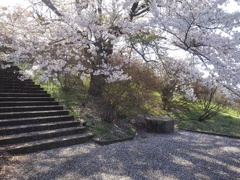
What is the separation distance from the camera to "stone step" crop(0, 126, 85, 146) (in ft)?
17.6

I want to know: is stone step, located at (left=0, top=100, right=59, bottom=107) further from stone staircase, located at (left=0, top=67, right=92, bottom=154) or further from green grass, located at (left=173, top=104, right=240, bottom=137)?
green grass, located at (left=173, top=104, right=240, bottom=137)

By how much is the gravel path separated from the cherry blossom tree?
1.99 metres

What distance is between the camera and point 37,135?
19.2ft

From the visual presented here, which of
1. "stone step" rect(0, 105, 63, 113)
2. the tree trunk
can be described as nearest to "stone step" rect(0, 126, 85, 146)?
"stone step" rect(0, 105, 63, 113)

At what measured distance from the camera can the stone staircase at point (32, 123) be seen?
5492mm

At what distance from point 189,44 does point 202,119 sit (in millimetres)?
7071

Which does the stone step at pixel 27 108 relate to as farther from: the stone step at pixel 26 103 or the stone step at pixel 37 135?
the stone step at pixel 37 135

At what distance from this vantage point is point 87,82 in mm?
11008

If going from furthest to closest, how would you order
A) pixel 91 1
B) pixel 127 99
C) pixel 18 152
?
1. pixel 127 99
2. pixel 91 1
3. pixel 18 152

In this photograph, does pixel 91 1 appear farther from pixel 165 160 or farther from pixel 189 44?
pixel 165 160

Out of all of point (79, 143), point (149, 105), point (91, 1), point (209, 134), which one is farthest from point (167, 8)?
point (209, 134)

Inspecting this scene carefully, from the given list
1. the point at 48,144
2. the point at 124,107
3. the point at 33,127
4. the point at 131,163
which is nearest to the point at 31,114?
the point at 33,127

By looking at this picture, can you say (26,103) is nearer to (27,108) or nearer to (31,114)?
(27,108)

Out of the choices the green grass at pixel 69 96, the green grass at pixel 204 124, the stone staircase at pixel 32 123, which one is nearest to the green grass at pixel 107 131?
the stone staircase at pixel 32 123
